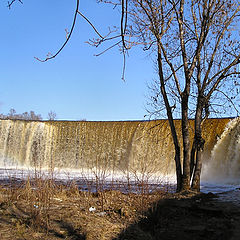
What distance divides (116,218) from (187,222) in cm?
109

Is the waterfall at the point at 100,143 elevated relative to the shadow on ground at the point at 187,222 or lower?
elevated

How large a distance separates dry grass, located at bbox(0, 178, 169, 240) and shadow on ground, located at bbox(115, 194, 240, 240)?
0.61 feet

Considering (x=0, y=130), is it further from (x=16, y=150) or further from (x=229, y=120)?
(x=229, y=120)

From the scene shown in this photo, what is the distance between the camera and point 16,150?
23.6 metres

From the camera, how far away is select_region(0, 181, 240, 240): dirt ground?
404 centimetres

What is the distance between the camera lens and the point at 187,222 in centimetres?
480

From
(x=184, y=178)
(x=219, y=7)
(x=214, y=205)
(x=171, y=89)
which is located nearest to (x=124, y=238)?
(x=214, y=205)

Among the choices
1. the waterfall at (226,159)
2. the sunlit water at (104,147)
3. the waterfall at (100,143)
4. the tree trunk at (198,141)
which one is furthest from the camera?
the waterfall at (100,143)

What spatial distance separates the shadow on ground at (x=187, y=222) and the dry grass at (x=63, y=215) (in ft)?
0.61

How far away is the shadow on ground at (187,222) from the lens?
161 inches

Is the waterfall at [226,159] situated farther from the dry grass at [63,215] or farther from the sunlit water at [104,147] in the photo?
the dry grass at [63,215]

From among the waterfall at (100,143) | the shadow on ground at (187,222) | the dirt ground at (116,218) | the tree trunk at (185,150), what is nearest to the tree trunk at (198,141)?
the tree trunk at (185,150)

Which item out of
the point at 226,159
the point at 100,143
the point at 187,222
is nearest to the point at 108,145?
the point at 100,143

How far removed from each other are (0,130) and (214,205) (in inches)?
824
